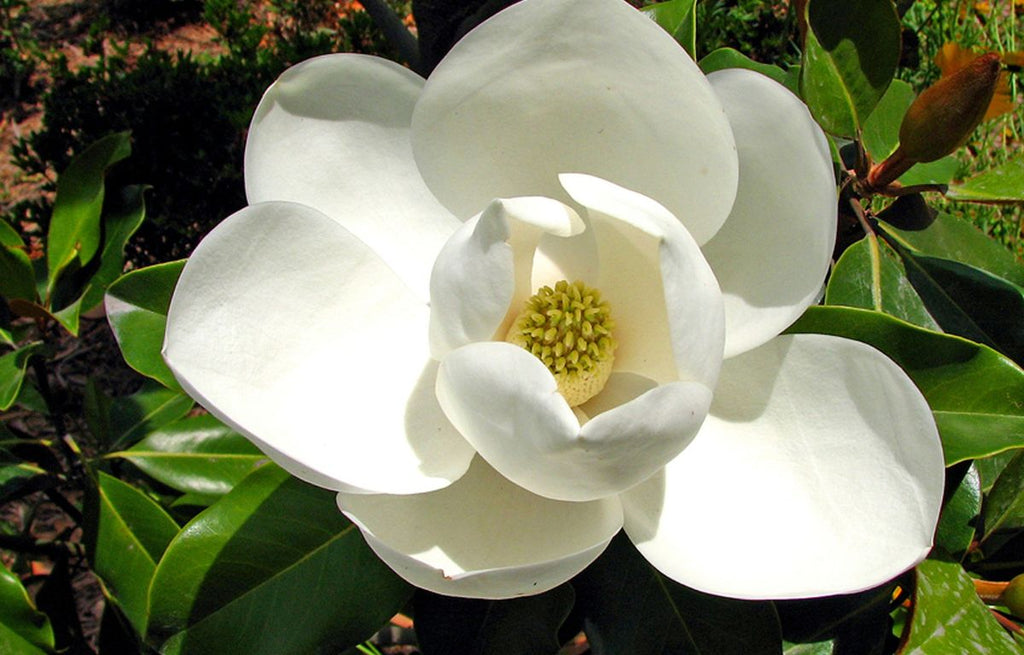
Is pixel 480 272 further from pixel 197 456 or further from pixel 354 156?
pixel 197 456

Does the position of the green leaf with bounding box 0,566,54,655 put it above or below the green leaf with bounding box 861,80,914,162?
below


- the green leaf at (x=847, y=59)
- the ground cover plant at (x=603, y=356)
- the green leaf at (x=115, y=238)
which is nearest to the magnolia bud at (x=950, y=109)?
the ground cover plant at (x=603, y=356)

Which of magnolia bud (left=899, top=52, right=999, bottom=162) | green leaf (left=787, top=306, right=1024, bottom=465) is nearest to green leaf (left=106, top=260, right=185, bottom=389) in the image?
green leaf (left=787, top=306, right=1024, bottom=465)

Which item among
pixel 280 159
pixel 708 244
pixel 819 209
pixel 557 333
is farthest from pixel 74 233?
pixel 819 209

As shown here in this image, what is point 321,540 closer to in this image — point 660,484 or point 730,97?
point 660,484

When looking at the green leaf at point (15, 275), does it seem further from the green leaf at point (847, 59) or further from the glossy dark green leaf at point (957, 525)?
the glossy dark green leaf at point (957, 525)

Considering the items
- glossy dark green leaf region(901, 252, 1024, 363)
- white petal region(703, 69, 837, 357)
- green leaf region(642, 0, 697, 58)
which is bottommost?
glossy dark green leaf region(901, 252, 1024, 363)

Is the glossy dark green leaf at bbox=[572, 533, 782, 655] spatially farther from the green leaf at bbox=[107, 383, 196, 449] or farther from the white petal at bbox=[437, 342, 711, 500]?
the green leaf at bbox=[107, 383, 196, 449]

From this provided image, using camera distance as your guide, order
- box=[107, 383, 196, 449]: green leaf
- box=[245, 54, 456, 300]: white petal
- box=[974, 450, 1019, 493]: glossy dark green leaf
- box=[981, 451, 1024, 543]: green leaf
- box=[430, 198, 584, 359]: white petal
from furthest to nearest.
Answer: box=[107, 383, 196, 449]: green leaf
box=[974, 450, 1019, 493]: glossy dark green leaf
box=[981, 451, 1024, 543]: green leaf
box=[245, 54, 456, 300]: white petal
box=[430, 198, 584, 359]: white petal
